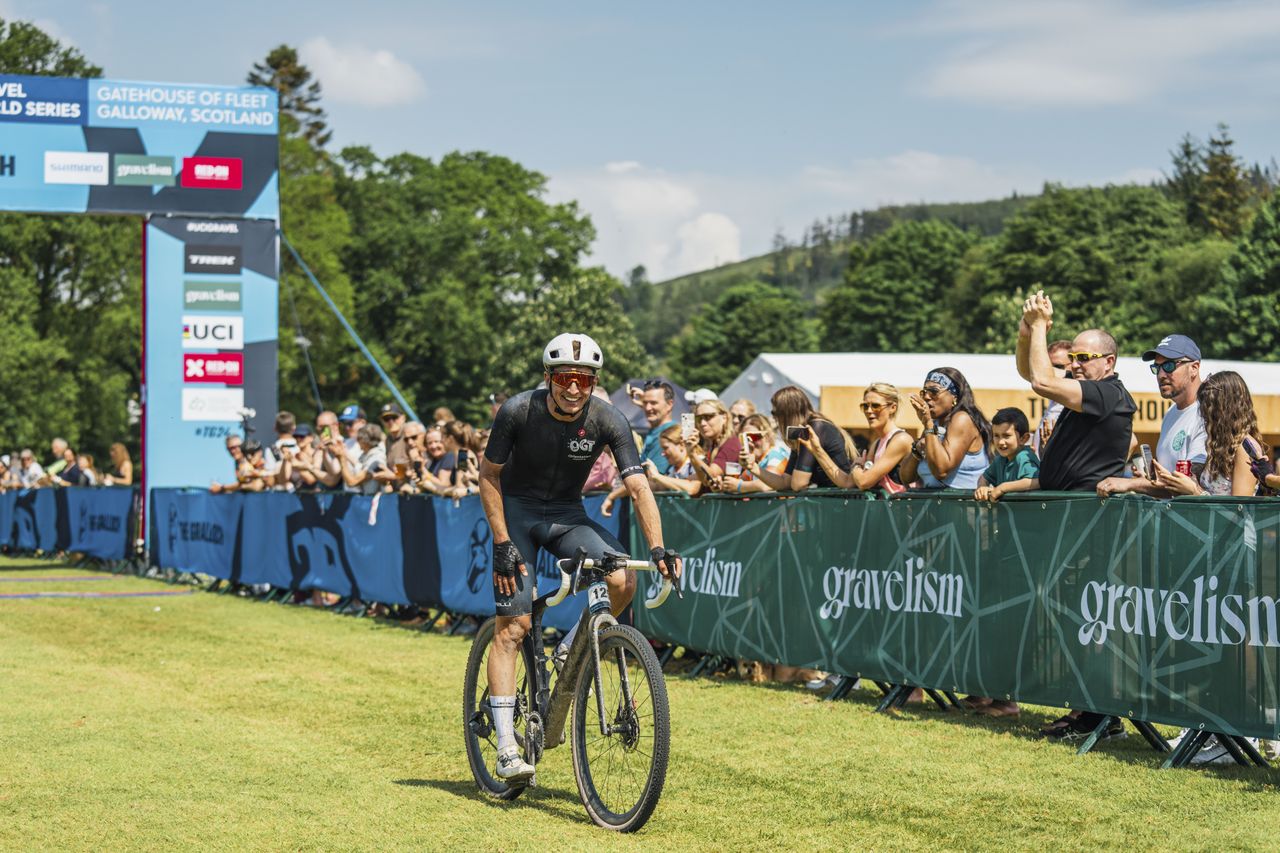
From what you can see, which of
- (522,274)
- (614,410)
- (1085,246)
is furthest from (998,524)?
(1085,246)

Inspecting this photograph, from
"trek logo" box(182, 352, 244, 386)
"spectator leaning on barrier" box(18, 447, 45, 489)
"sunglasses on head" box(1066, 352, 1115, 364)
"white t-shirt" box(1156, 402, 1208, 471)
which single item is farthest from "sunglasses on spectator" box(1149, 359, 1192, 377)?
"spectator leaning on barrier" box(18, 447, 45, 489)

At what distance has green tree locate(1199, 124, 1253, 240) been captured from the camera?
330ft

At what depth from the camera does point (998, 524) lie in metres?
9.40

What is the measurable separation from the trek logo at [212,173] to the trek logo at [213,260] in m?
0.97

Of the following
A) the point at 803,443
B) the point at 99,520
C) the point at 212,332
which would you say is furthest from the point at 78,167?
the point at 803,443

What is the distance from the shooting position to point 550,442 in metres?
7.23

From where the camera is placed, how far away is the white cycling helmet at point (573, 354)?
23.0 ft

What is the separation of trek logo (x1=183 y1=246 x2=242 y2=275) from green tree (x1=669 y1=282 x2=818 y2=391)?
262ft

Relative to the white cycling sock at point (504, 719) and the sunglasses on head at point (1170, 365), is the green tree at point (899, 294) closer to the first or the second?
the sunglasses on head at point (1170, 365)

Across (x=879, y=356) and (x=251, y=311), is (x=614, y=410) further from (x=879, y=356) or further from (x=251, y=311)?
(x=879, y=356)

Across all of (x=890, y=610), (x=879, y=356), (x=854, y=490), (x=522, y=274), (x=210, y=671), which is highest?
(x=522, y=274)

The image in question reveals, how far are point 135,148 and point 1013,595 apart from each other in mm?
19667

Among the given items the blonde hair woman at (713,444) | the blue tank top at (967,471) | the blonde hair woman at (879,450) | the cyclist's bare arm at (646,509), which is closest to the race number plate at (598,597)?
the cyclist's bare arm at (646,509)

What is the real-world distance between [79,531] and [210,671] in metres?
17.0
